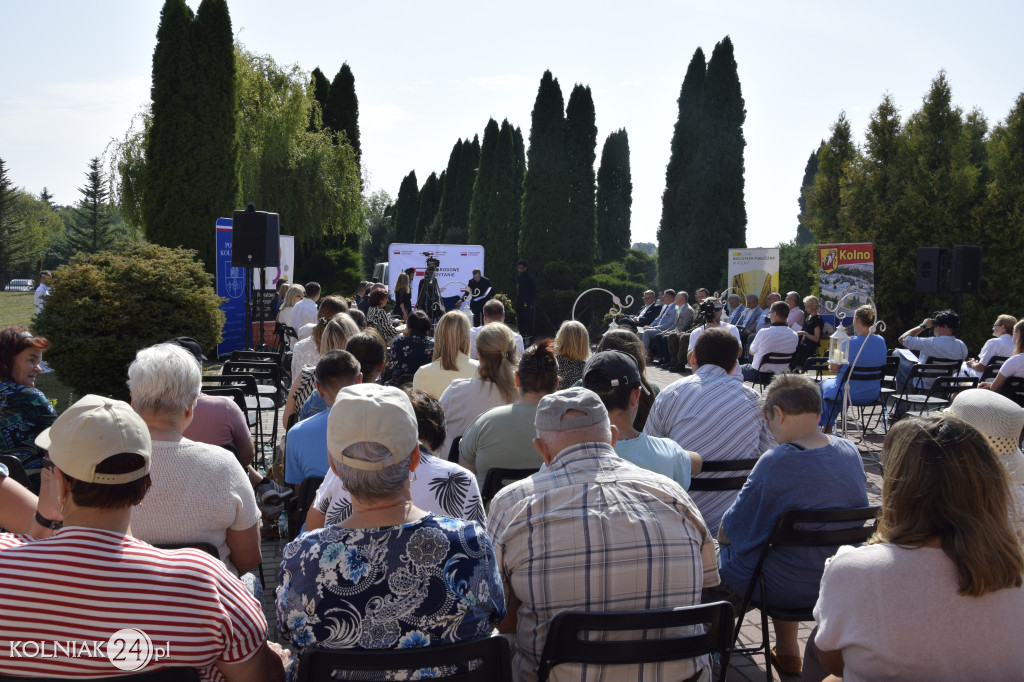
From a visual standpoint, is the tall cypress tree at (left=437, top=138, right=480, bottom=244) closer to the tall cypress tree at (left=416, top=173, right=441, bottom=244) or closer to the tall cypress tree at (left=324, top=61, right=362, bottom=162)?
the tall cypress tree at (left=416, top=173, right=441, bottom=244)

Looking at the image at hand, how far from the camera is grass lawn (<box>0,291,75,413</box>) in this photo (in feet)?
35.5

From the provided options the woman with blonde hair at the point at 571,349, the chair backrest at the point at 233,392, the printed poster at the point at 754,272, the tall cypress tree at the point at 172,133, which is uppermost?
the tall cypress tree at the point at 172,133

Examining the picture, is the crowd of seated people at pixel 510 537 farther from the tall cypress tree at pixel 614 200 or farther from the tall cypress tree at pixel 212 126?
the tall cypress tree at pixel 614 200

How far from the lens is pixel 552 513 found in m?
2.29

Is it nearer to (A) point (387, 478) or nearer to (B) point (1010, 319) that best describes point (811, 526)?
(A) point (387, 478)

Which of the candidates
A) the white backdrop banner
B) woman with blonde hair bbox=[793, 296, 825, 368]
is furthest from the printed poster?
the white backdrop banner

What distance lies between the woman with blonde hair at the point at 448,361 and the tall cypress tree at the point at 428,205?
41.8 metres

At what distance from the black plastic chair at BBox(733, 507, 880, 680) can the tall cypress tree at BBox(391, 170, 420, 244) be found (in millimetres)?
49431

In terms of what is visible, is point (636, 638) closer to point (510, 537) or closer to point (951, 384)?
point (510, 537)

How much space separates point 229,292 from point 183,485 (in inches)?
517

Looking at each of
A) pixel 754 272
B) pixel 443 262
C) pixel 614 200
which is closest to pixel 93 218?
pixel 614 200

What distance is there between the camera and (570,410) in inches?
98.0

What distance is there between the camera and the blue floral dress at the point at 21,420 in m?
3.98

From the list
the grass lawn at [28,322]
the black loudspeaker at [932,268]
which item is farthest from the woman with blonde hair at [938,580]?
the black loudspeaker at [932,268]
